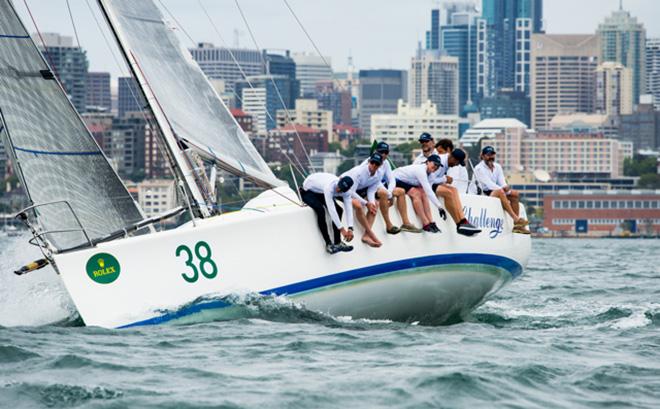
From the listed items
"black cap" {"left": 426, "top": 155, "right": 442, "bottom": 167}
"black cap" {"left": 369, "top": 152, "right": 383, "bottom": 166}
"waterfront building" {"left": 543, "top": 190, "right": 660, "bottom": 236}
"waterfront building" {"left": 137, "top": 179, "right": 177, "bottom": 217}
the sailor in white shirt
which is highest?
"black cap" {"left": 369, "top": 152, "right": 383, "bottom": 166}

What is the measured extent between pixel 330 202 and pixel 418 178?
2.83ft

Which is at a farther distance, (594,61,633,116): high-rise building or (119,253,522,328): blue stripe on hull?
(594,61,633,116): high-rise building

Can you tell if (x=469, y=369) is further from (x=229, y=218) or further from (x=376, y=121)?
(x=376, y=121)

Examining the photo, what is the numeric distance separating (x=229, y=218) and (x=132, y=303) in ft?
2.85

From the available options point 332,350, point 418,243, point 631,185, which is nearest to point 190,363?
point 332,350

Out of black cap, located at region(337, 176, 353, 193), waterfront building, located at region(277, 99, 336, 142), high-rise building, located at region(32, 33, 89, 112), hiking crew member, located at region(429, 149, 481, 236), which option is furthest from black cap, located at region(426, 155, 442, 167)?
waterfront building, located at region(277, 99, 336, 142)

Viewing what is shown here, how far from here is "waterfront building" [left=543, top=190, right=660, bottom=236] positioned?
103 meters

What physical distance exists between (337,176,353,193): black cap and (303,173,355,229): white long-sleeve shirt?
0.30 ft

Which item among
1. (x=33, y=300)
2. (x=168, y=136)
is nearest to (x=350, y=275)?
(x=168, y=136)

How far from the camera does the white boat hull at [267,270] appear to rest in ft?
35.7

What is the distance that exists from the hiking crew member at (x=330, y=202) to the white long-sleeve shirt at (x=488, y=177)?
1.99 m

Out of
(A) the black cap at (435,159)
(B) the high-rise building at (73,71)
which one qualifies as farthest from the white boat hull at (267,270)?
(B) the high-rise building at (73,71)

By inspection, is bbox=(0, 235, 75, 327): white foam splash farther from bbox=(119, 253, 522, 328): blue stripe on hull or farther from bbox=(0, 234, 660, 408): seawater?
bbox=(119, 253, 522, 328): blue stripe on hull

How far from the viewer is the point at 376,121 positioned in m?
164
